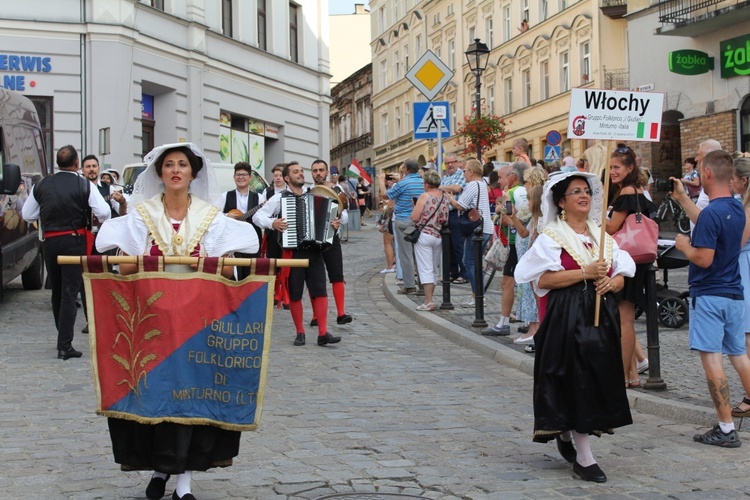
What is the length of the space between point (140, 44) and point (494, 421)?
2201cm

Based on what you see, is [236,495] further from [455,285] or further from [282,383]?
[455,285]

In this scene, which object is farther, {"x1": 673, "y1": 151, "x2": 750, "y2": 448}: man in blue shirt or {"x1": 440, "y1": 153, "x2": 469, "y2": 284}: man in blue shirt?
{"x1": 440, "y1": 153, "x2": 469, "y2": 284}: man in blue shirt

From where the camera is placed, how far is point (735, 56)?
28.2 meters

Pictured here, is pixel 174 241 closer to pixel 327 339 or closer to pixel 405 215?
pixel 327 339

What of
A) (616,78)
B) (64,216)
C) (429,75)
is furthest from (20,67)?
(616,78)

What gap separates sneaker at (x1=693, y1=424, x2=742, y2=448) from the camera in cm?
693

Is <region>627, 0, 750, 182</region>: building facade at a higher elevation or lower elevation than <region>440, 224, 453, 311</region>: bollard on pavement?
higher

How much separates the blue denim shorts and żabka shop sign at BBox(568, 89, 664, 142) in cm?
132

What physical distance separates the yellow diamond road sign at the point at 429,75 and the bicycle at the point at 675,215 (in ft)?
29.8

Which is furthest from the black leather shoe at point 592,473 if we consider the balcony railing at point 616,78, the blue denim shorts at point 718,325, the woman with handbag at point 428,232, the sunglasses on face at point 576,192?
the balcony railing at point 616,78

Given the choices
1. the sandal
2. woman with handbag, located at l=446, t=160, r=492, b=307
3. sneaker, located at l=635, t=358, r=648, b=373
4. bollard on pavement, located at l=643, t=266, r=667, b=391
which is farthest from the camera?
woman with handbag, located at l=446, t=160, r=492, b=307

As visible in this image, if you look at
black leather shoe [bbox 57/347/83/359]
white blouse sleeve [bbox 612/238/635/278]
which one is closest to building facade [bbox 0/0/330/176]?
black leather shoe [bbox 57/347/83/359]

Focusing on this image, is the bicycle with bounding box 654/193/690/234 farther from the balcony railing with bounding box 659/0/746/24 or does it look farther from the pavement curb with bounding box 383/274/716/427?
the pavement curb with bounding box 383/274/716/427

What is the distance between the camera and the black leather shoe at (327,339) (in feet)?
37.9
